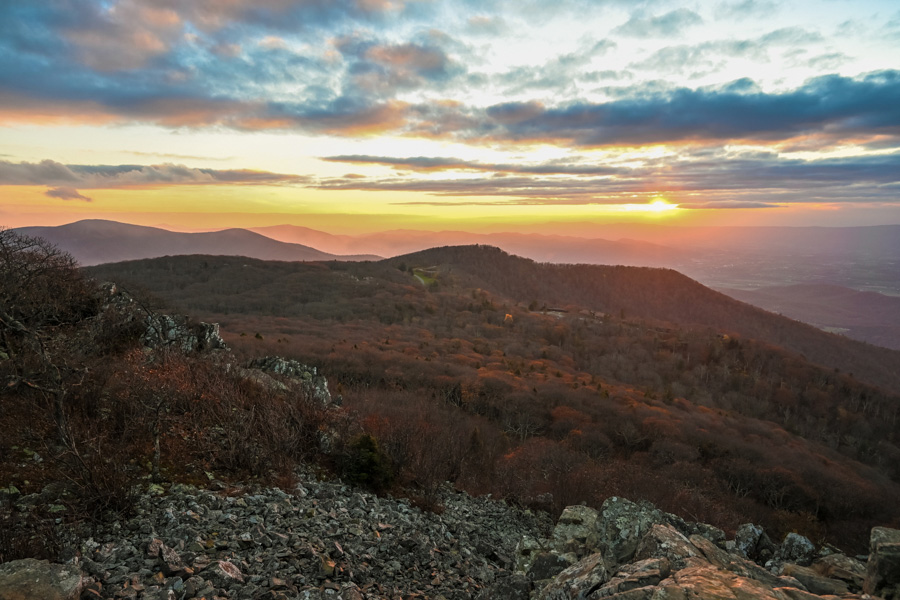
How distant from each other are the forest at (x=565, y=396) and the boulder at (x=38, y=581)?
30.0 ft

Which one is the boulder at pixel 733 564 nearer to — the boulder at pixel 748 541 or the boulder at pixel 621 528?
the boulder at pixel 621 528

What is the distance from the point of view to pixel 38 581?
17.5 feet

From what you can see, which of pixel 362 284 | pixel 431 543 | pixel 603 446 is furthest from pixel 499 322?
pixel 431 543

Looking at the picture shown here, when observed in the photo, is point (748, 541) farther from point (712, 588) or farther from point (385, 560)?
point (385, 560)

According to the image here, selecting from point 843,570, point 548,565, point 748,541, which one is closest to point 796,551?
point 748,541

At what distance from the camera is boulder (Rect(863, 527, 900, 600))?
683 cm

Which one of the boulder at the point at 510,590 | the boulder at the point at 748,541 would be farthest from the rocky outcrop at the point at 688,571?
the boulder at the point at 748,541

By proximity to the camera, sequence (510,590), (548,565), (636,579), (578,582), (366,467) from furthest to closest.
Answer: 1. (366,467)
2. (548,565)
3. (510,590)
4. (578,582)
5. (636,579)

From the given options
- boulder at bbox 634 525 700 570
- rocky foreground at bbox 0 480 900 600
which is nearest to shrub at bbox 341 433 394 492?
rocky foreground at bbox 0 480 900 600

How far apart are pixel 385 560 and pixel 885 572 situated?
27.5ft

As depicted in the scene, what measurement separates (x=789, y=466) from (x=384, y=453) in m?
44.0

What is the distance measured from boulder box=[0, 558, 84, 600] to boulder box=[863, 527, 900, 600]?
1107 cm

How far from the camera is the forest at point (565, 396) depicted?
2606 centimetres

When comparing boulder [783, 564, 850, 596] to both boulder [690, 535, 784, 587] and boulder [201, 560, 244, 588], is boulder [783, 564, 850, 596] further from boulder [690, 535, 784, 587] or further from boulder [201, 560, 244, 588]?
boulder [201, 560, 244, 588]
